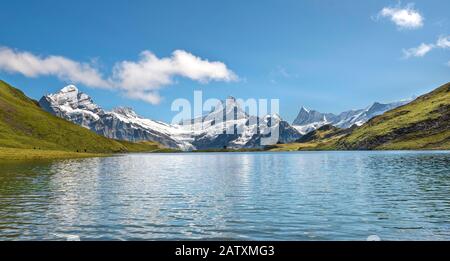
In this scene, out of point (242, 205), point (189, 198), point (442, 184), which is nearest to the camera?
point (242, 205)

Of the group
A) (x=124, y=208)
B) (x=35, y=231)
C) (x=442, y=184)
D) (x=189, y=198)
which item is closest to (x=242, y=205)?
(x=189, y=198)

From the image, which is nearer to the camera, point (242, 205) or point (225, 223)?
point (225, 223)

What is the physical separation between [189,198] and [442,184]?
43.9 m

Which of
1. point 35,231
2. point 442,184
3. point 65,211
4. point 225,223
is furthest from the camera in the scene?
point 442,184

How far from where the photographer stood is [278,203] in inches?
2090

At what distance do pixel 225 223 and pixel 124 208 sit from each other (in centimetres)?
1520
